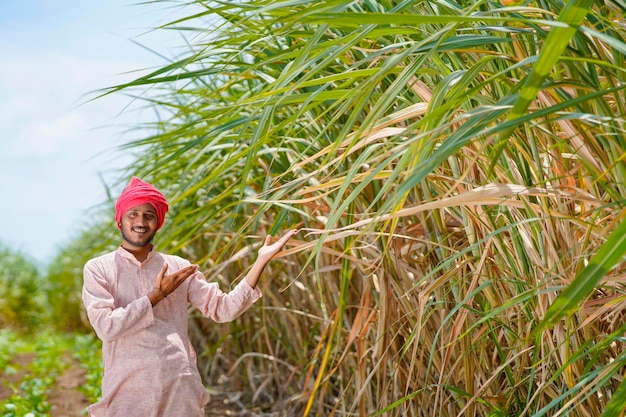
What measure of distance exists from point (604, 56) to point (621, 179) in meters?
0.24

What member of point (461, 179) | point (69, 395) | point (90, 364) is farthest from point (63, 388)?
point (461, 179)

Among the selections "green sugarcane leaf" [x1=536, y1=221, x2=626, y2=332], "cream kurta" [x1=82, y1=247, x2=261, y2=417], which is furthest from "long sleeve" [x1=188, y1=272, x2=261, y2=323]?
"green sugarcane leaf" [x1=536, y1=221, x2=626, y2=332]

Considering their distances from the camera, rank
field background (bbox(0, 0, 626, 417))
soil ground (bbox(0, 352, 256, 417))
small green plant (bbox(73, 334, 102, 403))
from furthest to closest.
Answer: small green plant (bbox(73, 334, 102, 403)), soil ground (bbox(0, 352, 256, 417)), field background (bbox(0, 0, 626, 417))

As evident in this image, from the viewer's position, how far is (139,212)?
6.98 feet

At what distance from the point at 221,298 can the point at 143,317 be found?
0.26 metres

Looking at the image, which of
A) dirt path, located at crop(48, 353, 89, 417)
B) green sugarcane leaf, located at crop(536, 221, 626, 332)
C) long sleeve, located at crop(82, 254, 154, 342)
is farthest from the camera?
dirt path, located at crop(48, 353, 89, 417)

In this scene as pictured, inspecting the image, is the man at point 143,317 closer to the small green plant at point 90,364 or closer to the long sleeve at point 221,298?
the long sleeve at point 221,298

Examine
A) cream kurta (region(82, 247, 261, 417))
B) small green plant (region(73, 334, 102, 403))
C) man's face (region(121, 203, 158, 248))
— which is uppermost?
man's face (region(121, 203, 158, 248))

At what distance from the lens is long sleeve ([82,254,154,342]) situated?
207 cm

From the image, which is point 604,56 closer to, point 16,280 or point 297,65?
point 297,65

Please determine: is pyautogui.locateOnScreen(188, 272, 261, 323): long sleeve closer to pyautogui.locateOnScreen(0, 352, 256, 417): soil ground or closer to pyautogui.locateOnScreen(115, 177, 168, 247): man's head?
pyautogui.locateOnScreen(115, 177, 168, 247): man's head

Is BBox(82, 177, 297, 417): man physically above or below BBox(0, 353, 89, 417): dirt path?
above

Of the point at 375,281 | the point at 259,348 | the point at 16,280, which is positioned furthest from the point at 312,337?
the point at 16,280

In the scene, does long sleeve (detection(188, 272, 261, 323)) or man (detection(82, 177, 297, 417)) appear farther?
long sleeve (detection(188, 272, 261, 323))
